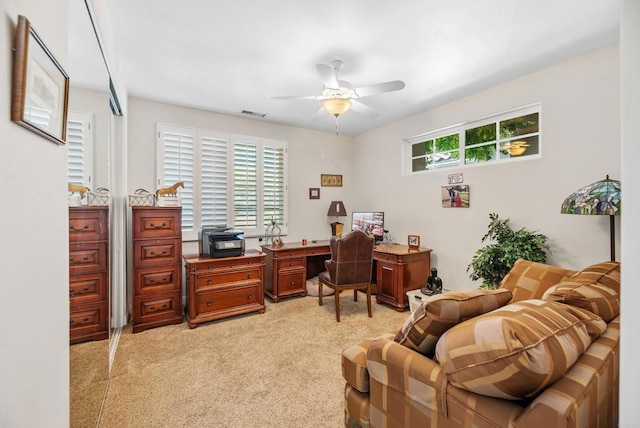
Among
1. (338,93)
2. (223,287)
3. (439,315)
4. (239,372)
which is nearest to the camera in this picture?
(439,315)

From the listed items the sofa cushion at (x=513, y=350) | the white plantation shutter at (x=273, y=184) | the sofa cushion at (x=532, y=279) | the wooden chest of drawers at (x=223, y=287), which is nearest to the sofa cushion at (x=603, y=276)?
the sofa cushion at (x=532, y=279)

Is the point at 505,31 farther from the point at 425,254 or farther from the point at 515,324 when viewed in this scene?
the point at 425,254

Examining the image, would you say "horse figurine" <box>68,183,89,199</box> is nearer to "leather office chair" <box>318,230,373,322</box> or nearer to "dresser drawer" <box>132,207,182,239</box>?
"dresser drawer" <box>132,207,182,239</box>

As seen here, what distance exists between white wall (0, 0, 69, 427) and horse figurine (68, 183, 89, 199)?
197mm

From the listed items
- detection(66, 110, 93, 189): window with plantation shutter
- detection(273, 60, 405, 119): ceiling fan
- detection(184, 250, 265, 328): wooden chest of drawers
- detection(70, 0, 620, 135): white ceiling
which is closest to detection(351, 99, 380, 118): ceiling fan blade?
detection(273, 60, 405, 119): ceiling fan

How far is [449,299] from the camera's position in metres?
1.27

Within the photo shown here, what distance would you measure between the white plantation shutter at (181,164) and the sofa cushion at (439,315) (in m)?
3.39

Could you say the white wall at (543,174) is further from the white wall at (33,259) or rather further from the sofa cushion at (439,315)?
the white wall at (33,259)

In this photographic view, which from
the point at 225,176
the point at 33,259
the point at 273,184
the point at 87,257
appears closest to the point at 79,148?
the point at 87,257

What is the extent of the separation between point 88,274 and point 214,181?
257 centimetres

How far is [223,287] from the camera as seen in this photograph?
133 inches

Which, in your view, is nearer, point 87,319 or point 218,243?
point 87,319

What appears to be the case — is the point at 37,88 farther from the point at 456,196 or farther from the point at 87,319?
the point at 456,196

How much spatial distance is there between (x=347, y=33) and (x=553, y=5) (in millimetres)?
1410
